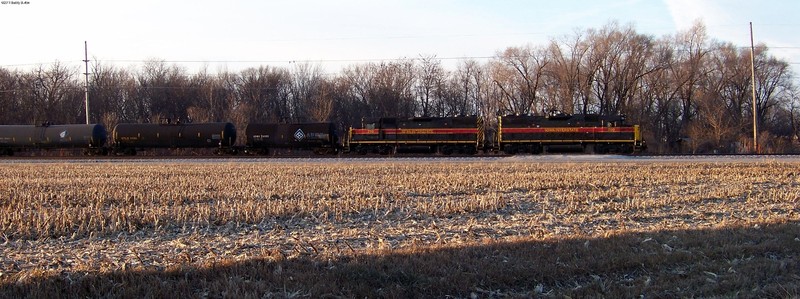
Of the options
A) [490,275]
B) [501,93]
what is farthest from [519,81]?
[490,275]

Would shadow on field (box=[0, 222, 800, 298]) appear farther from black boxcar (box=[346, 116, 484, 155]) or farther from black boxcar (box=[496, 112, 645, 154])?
black boxcar (box=[346, 116, 484, 155])

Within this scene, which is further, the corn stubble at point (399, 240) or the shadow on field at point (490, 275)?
the corn stubble at point (399, 240)

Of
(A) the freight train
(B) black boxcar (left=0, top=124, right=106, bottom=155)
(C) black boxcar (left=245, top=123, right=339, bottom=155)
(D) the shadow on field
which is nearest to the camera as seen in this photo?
(D) the shadow on field

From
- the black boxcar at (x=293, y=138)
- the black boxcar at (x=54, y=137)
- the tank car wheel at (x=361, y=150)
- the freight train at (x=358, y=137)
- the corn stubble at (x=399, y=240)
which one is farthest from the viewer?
the tank car wheel at (x=361, y=150)

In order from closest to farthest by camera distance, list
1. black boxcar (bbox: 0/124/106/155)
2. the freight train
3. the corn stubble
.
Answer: the corn stubble → the freight train → black boxcar (bbox: 0/124/106/155)

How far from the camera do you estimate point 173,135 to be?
134 feet

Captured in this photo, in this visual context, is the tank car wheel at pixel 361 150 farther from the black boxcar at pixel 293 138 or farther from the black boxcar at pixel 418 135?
the black boxcar at pixel 293 138

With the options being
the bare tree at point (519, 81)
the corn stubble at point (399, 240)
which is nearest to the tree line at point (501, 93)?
the bare tree at point (519, 81)

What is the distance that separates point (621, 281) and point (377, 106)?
6316cm

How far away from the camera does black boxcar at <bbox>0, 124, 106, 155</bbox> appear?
133 feet

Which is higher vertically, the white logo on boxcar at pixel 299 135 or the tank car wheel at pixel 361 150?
the white logo on boxcar at pixel 299 135

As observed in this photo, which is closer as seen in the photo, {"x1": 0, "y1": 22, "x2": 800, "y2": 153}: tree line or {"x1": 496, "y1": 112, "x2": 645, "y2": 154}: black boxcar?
{"x1": 496, "y1": 112, "x2": 645, "y2": 154}: black boxcar

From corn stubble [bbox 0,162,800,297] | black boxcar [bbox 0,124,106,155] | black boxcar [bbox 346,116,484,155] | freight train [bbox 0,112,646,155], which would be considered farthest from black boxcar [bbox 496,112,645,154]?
black boxcar [bbox 0,124,106,155]

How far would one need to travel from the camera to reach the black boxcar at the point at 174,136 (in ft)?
132
